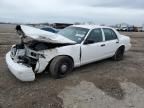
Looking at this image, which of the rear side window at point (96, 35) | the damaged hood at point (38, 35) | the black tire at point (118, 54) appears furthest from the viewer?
the black tire at point (118, 54)

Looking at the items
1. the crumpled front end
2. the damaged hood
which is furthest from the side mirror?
the crumpled front end

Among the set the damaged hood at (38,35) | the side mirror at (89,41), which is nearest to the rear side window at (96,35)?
the side mirror at (89,41)

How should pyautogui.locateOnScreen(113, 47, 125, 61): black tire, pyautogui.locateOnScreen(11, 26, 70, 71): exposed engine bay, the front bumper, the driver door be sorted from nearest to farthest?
1. the front bumper
2. pyautogui.locateOnScreen(11, 26, 70, 71): exposed engine bay
3. the driver door
4. pyautogui.locateOnScreen(113, 47, 125, 61): black tire

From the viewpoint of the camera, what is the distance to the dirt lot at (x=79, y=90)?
4.77m

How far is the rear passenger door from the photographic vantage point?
802 centimetres

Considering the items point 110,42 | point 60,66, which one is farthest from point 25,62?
point 110,42

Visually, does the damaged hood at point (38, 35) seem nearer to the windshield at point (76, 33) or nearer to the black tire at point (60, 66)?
the black tire at point (60, 66)

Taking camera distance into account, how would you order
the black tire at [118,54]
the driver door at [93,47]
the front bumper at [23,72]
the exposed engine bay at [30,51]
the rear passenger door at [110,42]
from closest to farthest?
the front bumper at [23,72], the exposed engine bay at [30,51], the driver door at [93,47], the rear passenger door at [110,42], the black tire at [118,54]

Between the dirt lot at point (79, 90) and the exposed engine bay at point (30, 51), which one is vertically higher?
the exposed engine bay at point (30, 51)

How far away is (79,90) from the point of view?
554 centimetres

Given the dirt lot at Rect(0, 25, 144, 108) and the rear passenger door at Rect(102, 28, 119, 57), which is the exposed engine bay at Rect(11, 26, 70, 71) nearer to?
the dirt lot at Rect(0, 25, 144, 108)

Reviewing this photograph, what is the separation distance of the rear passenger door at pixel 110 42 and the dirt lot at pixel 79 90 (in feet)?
3.06

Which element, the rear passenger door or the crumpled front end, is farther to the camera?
the rear passenger door

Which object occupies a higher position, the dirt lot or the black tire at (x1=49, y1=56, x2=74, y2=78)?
the black tire at (x1=49, y1=56, x2=74, y2=78)
